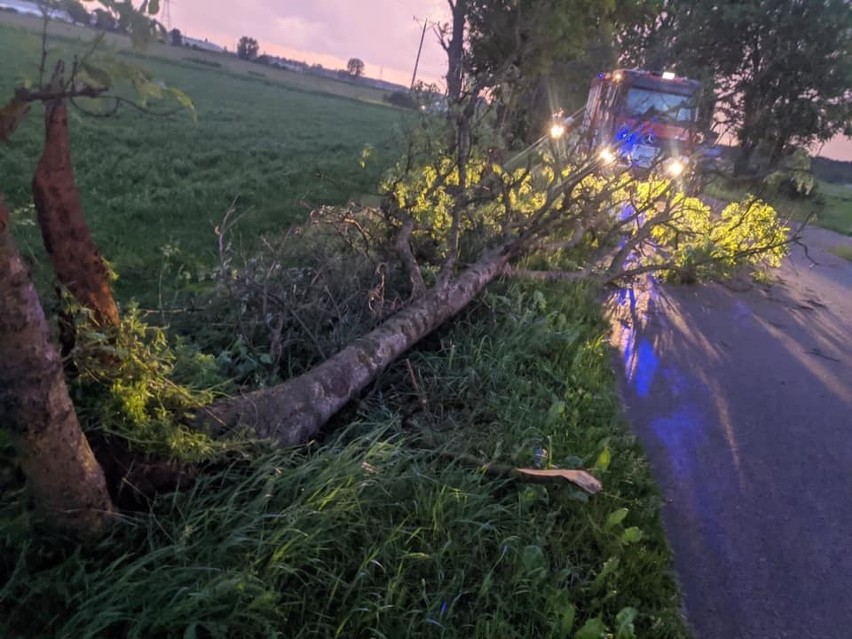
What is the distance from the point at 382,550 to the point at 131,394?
1162mm

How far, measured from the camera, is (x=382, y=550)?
256 cm

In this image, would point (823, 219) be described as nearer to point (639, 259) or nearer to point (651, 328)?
point (639, 259)

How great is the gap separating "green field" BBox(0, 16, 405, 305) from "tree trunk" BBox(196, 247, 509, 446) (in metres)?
1.12

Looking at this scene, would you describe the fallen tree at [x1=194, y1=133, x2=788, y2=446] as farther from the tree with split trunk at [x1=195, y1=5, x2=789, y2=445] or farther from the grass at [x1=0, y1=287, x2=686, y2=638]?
the grass at [x1=0, y1=287, x2=686, y2=638]

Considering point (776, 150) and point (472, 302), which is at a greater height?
point (776, 150)

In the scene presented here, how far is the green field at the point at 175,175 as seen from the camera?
6.30m

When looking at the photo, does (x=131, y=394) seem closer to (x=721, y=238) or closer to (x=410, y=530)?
(x=410, y=530)

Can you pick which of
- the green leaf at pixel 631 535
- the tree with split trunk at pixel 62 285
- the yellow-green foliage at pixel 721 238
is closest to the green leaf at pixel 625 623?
the green leaf at pixel 631 535

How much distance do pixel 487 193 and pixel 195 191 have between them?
5840mm

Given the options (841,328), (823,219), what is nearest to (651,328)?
(841,328)

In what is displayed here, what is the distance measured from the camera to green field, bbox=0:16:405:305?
630cm

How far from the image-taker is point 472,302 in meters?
5.51

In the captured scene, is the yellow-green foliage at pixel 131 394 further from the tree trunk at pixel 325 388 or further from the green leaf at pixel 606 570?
the green leaf at pixel 606 570

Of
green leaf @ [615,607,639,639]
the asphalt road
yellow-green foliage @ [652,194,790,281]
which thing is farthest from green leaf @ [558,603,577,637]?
yellow-green foliage @ [652,194,790,281]
